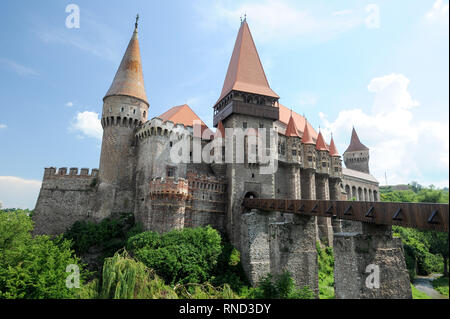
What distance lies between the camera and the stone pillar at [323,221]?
1192 inches

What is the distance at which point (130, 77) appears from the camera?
1065 inches

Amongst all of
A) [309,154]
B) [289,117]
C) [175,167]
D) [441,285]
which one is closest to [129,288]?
[175,167]

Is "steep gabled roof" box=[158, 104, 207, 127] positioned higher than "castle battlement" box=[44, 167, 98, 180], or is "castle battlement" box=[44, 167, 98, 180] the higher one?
"steep gabled roof" box=[158, 104, 207, 127]

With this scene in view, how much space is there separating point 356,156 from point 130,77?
4945 centimetres

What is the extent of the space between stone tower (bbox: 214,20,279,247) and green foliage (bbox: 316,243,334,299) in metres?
7.95

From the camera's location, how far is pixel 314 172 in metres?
31.7

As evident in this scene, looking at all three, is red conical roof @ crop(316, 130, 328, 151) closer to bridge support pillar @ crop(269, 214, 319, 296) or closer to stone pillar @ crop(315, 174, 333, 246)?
stone pillar @ crop(315, 174, 333, 246)

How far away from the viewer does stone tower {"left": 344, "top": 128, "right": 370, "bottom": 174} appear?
188 ft

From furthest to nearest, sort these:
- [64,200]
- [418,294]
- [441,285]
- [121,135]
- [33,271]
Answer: [441,285], [121,135], [418,294], [64,200], [33,271]

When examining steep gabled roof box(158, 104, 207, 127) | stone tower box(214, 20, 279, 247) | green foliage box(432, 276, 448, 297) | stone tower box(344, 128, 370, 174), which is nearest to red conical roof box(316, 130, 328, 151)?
stone tower box(214, 20, 279, 247)

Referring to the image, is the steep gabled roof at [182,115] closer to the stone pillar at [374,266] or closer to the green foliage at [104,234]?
the green foliage at [104,234]

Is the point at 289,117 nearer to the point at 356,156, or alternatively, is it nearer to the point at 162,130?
the point at 162,130

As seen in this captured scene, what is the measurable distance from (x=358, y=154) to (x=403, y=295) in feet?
167
